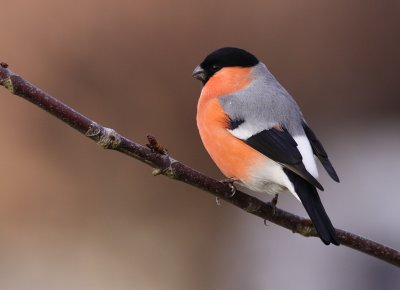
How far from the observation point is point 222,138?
2.77 m

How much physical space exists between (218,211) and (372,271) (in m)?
1.15

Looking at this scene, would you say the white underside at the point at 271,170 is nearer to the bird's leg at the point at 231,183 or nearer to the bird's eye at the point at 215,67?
the bird's leg at the point at 231,183

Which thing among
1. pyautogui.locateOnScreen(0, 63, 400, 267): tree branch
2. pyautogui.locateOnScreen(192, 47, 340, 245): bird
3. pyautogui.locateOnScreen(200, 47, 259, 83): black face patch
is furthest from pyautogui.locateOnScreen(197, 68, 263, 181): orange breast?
pyautogui.locateOnScreen(0, 63, 400, 267): tree branch

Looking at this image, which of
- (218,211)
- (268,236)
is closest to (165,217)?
(218,211)

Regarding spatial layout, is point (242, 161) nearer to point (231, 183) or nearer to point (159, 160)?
point (231, 183)

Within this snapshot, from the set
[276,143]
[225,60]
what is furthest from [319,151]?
[225,60]

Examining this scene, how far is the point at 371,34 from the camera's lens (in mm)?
4828

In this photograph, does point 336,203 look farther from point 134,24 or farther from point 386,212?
point 134,24

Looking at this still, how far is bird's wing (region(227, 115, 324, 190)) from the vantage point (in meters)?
2.53

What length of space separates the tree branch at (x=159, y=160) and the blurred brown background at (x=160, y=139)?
2209 millimetres

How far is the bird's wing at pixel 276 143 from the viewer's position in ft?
8.31

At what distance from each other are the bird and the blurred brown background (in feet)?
5.01

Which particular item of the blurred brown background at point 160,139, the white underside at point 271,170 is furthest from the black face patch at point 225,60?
the blurred brown background at point 160,139

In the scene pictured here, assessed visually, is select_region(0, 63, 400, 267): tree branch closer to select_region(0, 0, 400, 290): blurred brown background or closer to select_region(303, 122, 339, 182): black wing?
select_region(303, 122, 339, 182): black wing
